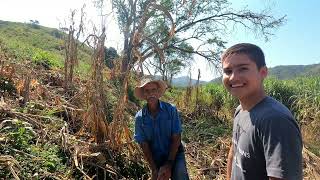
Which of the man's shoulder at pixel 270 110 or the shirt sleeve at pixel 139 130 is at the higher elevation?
the man's shoulder at pixel 270 110

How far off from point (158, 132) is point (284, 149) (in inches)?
76.4

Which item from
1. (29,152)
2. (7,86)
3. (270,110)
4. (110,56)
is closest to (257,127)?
(270,110)

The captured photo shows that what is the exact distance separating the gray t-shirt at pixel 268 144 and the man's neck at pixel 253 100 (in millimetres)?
26

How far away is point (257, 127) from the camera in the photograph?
1436 millimetres

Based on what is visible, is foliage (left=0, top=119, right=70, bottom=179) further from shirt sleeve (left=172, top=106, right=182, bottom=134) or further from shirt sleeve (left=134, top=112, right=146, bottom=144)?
shirt sleeve (left=172, top=106, right=182, bottom=134)

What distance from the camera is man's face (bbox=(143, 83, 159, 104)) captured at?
10.3 feet

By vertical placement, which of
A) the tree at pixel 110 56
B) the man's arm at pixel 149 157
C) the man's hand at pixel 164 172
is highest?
the tree at pixel 110 56

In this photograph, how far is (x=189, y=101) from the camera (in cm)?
891

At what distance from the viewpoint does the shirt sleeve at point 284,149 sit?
4.31ft

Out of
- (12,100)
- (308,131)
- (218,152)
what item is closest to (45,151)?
(12,100)

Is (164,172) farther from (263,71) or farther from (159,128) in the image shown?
(263,71)

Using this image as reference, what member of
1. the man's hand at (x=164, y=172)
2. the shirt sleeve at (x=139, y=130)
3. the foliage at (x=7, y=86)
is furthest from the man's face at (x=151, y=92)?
the foliage at (x=7, y=86)

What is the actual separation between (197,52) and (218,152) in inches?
448

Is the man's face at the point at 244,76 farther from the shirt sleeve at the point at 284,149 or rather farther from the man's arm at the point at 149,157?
the man's arm at the point at 149,157
